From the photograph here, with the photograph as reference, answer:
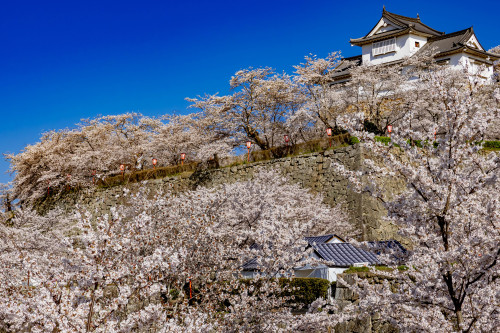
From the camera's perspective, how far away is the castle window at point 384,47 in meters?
28.9

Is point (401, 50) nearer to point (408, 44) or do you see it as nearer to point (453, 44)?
point (408, 44)

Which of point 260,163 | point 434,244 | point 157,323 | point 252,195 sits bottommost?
point 157,323

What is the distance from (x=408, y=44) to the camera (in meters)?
28.4

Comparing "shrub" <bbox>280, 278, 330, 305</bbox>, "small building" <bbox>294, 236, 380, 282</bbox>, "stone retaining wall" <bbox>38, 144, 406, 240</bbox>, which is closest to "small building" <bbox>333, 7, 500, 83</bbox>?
"stone retaining wall" <bbox>38, 144, 406, 240</bbox>

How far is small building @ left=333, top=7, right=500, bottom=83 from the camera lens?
89.1 feet

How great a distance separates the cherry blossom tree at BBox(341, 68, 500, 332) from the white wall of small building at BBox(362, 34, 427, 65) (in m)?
23.6

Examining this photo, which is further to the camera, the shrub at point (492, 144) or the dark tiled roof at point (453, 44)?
the dark tiled roof at point (453, 44)

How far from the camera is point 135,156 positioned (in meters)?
25.9

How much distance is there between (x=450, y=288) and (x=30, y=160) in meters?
25.9

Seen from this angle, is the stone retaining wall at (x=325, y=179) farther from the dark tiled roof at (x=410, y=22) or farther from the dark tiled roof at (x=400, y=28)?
the dark tiled roof at (x=410, y=22)

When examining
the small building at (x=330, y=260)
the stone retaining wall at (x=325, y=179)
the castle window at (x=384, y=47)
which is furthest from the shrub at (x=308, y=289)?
the castle window at (x=384, y=47)

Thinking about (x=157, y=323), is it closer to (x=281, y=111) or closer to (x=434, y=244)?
(x=434, y=244)

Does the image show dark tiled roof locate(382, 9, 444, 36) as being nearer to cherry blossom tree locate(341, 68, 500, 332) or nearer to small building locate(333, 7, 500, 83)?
small building locate(333, 7, 500, 83)

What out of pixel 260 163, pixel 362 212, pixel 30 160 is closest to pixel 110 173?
pixel 30 160
